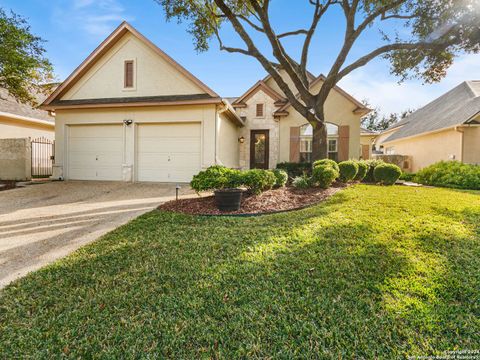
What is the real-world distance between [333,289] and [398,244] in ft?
5.79

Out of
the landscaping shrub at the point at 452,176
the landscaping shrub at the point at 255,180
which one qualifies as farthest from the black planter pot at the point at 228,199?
the landscaping shrub at the point at 452,176

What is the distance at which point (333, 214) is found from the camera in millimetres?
5465

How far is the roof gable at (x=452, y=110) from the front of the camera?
13347mm

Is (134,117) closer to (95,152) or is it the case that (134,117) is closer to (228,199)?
(95,152)

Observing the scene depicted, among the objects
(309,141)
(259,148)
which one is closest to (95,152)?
(259,148)

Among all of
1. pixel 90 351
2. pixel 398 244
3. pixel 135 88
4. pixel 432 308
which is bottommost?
pixel 90 351

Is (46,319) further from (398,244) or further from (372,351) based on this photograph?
(398,244)

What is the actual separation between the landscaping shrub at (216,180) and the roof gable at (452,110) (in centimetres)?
1367

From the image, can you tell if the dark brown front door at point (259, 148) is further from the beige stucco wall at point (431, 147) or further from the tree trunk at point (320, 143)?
the beige stucco wall at point (431, 147)

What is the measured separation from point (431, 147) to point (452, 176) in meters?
6.48

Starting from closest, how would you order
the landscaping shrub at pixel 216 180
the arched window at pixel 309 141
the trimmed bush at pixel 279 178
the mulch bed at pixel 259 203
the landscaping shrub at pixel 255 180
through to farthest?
the mulch bed at pixel 259 203 < the landscaping shrub at pixel 216 180 < the landscaping shrub at pixel 255 180 < the trimmed bush at pixel 279 178 < the arched window at pixel 309 141

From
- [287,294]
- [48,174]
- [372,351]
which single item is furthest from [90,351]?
[48,174]

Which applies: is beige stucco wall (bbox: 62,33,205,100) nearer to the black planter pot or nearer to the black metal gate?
the black metal gate

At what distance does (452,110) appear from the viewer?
50.4 feet
